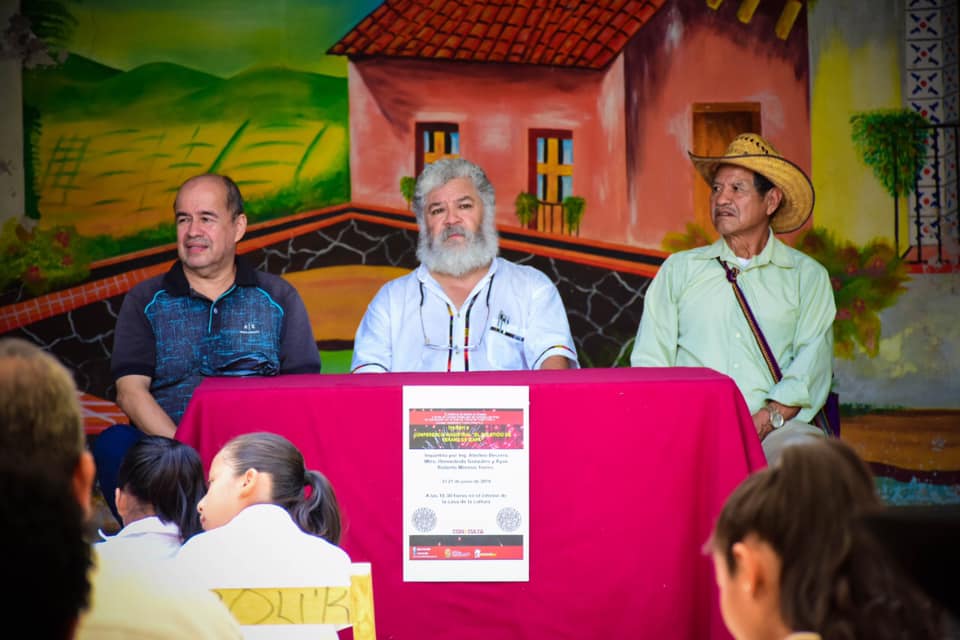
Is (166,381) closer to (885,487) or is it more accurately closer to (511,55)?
(511,55)

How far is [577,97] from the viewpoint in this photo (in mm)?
6121

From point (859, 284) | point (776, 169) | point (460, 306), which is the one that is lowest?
point (460, 306)

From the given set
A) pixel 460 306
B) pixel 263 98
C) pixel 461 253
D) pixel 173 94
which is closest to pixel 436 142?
pixel 263 98

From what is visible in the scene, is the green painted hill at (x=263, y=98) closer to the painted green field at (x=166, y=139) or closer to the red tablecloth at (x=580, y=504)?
the painted green field at (x=166, y=139)

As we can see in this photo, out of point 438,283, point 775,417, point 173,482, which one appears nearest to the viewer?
point 173,482

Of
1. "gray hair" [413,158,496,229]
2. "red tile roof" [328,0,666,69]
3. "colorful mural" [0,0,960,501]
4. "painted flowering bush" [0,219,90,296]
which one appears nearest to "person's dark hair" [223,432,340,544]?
"gray hair" [413,158,496,229]

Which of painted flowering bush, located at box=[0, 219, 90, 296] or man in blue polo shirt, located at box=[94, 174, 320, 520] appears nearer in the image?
man in blue polo shirt, located at box=[94, 174, 320, 520]

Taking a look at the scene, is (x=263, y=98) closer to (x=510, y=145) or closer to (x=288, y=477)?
(x=510, y=145)

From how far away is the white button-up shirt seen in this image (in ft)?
14.1

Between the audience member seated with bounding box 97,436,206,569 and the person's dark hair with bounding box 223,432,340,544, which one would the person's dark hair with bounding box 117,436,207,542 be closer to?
the audience member seated with bounding box 97,436,206,569

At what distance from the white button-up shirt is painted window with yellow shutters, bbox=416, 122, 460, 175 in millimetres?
1735

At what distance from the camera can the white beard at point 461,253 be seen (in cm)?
448

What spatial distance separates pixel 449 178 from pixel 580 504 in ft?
6.31

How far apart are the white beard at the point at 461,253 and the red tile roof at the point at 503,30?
1.85 meters
